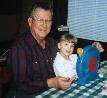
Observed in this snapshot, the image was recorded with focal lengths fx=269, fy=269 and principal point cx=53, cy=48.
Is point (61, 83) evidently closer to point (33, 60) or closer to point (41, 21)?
point (33, 60)

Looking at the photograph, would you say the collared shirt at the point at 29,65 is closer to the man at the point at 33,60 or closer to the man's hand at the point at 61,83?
the man at the point at 33,60

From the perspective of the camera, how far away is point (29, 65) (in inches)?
74.2

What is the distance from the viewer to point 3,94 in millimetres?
2180

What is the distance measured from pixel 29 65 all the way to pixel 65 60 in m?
0.26

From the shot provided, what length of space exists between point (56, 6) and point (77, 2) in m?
0.27

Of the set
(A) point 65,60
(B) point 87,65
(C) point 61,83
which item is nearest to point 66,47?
(A) point 65,60

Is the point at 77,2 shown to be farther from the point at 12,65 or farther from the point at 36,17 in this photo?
the point at 12,65

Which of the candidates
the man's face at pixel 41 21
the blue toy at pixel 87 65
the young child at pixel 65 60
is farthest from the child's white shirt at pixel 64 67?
the man's face at pixel 41 21

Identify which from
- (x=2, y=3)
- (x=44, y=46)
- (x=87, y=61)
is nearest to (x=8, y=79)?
(x=44, y=46)

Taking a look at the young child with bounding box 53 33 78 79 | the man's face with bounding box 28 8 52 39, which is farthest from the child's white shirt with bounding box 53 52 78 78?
the man's face with bounding box 28 8 52 39

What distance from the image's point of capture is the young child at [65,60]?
1.81m

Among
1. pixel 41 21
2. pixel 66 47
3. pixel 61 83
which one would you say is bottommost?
pixel 61 83

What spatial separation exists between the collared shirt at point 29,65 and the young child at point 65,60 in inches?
5.5

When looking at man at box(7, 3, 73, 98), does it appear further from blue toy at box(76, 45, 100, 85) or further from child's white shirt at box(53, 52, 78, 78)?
blue toy at box(76, 45, 100, 85)
